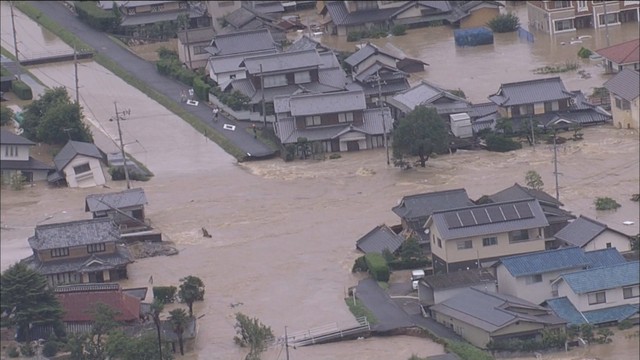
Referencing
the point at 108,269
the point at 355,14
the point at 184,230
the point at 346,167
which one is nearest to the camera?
the point at 108,269

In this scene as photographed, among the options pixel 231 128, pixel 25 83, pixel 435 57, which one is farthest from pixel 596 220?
pixel 25 83

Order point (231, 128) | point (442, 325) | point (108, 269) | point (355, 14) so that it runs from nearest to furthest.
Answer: point (442, 325)
point (108, 269)
point (231, 128)
point (355, 14)

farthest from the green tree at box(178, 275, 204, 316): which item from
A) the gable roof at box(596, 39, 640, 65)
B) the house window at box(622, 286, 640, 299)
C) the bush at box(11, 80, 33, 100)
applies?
the gable roof at box(596, 39, 640, 65)

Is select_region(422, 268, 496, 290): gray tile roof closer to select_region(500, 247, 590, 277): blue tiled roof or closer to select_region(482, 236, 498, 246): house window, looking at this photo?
select_region(500, 247, 590, 277): blue tiled roof

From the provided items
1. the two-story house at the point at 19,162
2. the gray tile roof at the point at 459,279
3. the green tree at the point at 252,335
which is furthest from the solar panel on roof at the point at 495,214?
the two-story house at the point at 19,162

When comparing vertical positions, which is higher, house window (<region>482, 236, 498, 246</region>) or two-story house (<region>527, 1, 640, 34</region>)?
two-story house (<region>527, 1, 640, 34</region>)

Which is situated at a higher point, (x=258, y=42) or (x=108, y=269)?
(x=258, y=42)

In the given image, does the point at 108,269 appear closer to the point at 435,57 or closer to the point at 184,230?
the point at 184,230

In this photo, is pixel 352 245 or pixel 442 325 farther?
pixel 352 245
